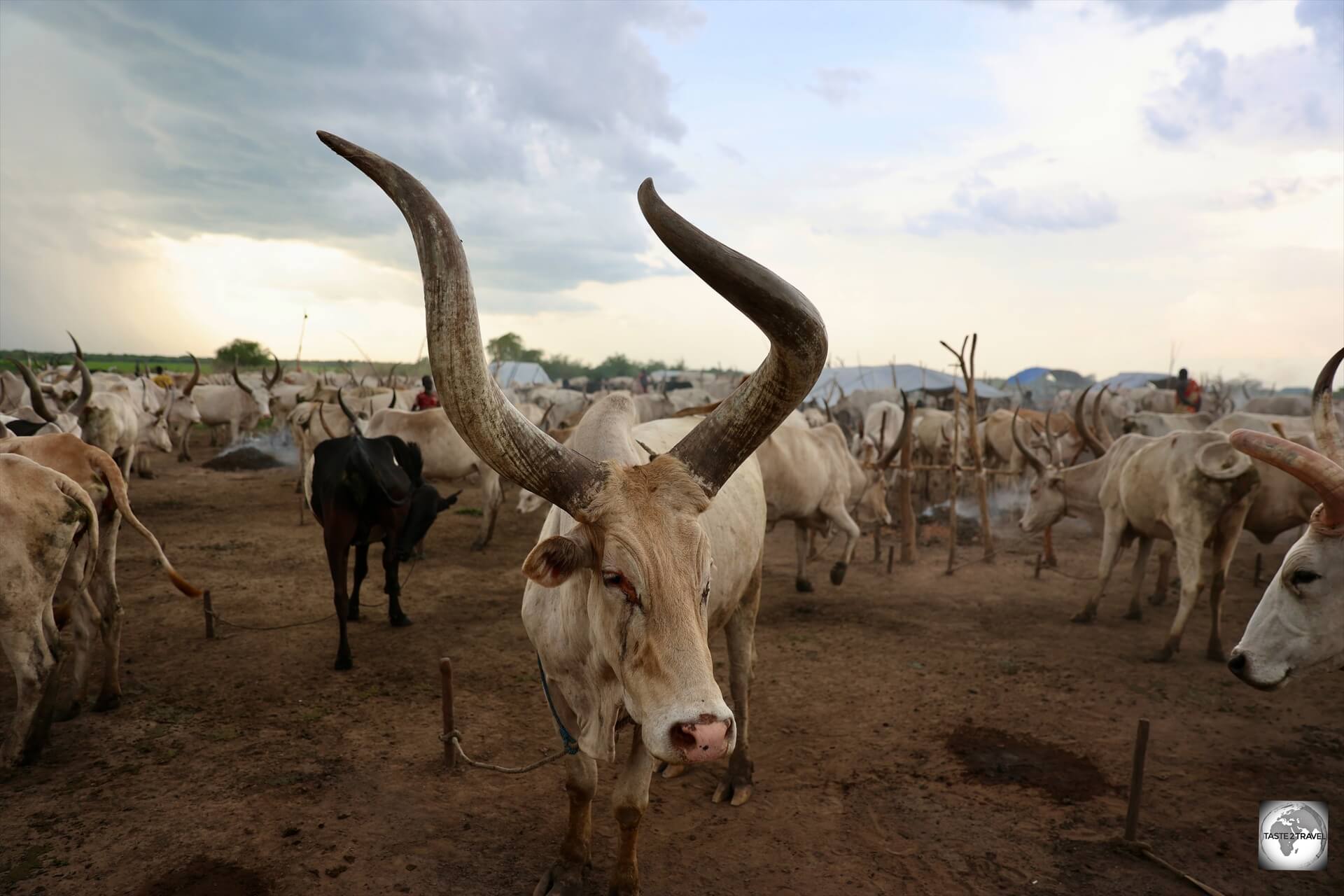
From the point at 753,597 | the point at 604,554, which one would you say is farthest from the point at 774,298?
the point at 753,597

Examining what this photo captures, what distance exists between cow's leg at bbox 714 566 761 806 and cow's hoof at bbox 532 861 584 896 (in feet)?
4.13

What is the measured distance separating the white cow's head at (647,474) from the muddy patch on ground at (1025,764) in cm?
335

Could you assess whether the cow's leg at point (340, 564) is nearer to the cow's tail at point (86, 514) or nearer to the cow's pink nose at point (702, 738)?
the cow's tail at point (86, 514)

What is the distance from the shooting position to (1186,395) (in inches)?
838

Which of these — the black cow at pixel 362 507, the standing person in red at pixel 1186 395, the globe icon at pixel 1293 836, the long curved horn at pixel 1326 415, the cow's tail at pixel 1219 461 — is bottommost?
the globe icon at pixel 1293 836

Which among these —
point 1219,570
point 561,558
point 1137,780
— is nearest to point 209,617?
point 561,558

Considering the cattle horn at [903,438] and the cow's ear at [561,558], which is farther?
the cattle horn at [903,438]

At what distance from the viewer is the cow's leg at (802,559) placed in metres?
9.33

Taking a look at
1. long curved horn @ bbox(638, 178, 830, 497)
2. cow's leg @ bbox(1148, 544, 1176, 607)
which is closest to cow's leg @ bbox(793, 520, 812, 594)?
cow's leg @ bbox(1148, 544, 1176, 607)

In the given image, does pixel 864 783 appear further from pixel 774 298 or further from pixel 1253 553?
pixel 1253 553

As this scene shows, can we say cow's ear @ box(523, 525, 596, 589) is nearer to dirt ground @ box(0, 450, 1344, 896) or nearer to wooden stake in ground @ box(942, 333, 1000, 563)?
dirt ground @ box(0, 450, 1344, 896)

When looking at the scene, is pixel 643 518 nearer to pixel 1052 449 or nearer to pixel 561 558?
pixel 561 558

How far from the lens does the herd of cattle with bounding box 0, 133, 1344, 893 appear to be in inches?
94.8

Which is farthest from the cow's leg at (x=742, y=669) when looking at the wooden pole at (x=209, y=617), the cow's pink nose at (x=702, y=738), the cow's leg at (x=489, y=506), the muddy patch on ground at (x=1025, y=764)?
the cow's leg at (x=489, y=506)
